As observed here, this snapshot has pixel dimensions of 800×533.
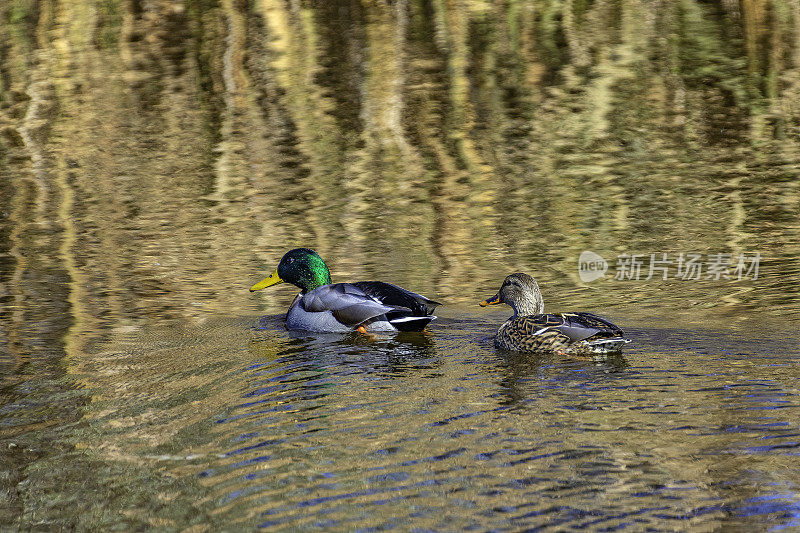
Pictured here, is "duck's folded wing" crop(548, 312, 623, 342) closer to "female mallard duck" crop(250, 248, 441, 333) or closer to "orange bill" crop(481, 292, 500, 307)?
"orange bill" crop(481, 292, 500, 307)

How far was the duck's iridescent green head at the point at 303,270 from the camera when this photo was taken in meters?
10.1

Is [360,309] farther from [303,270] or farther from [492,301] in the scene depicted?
[303,270]

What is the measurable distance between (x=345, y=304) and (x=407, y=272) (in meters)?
1.51

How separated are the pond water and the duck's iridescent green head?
1.25 feet

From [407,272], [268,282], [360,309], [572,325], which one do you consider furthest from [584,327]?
[268,282]

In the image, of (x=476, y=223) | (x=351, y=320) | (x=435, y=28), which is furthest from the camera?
(x=435, y=28)

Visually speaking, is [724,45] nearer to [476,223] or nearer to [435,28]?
[435,28]

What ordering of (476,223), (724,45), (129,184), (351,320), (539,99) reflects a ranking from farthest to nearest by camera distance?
(724,45)
(539,99)
(129,184)
(476,223)
(351,320)

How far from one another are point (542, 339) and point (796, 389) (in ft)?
6.43

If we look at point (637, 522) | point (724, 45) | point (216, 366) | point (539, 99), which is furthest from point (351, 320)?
point (724, 45)

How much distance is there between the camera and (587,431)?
600 centimetres
